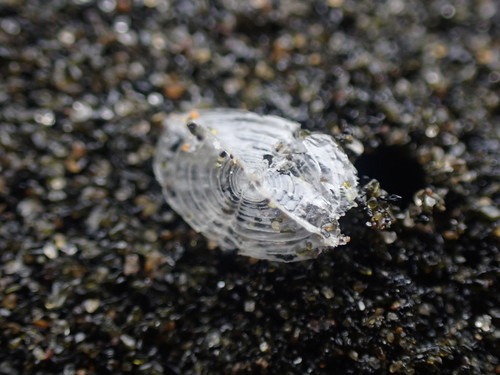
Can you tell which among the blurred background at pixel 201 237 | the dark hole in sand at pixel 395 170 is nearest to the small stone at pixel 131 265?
the blurred background at pixel 201 237

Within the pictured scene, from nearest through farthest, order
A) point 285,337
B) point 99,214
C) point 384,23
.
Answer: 1. point 285,337
2. point 99,214
3. point 384,23

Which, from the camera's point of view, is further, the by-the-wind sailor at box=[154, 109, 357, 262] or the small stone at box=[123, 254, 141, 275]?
the small stone at box=[123, 254, 141, 275]

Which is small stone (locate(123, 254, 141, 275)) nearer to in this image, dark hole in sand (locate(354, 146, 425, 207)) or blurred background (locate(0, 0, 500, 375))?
blurred background (locate(0, 0, 500, 375))

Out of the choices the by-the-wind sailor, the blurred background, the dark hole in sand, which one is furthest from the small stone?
the dark hole in sand

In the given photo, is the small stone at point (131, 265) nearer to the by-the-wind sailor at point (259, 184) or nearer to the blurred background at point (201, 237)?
the blurred background at point (201, 237)

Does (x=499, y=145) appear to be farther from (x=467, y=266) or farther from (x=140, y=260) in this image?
(x=140, y=260)

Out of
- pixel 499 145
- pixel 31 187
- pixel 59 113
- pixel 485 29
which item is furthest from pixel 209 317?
pixel 485 29
